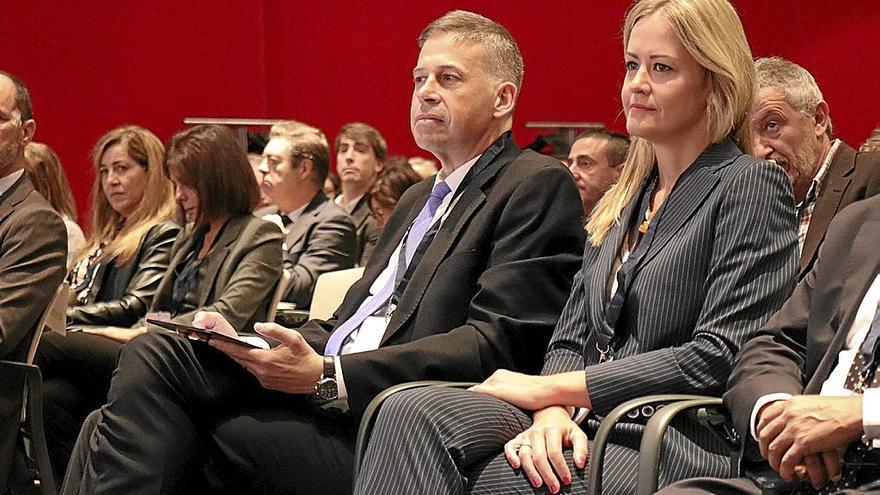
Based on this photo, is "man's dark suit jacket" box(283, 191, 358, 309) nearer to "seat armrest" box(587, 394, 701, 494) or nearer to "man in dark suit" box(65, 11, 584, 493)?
"man in dark suit" box(65, 11, 584, 493)

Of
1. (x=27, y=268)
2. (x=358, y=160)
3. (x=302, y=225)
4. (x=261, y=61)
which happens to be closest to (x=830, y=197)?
(x=27, y=268)

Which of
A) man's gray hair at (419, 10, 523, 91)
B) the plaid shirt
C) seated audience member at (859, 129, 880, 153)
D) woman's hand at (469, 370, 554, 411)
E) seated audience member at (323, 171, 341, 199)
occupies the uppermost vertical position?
man's gray hair at (419, 10, 523, 91)

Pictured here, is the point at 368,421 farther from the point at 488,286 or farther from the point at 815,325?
the point at 815,325

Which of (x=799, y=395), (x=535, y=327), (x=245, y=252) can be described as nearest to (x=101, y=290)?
(x=245, y=252)

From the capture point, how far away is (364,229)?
7.14m

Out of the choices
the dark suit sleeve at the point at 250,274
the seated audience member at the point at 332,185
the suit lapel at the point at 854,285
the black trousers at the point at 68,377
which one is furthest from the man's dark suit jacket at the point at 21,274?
the seated audience member at the point at 332,185

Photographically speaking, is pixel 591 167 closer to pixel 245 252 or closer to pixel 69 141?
pixel 245 252

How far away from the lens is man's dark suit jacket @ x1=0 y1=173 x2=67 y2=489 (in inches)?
145

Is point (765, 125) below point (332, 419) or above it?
above

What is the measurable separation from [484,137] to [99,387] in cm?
205

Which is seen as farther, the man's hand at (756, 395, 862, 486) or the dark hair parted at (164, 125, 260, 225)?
the dark hair parted at (164, 125, 260, 225)

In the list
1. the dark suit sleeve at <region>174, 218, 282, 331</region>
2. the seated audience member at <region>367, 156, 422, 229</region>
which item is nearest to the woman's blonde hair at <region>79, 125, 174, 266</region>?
the dark suit sleeve at <region>174, 218, 282, 331</region>

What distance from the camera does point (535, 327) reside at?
292cm

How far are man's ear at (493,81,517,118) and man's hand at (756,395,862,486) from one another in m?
1.44
